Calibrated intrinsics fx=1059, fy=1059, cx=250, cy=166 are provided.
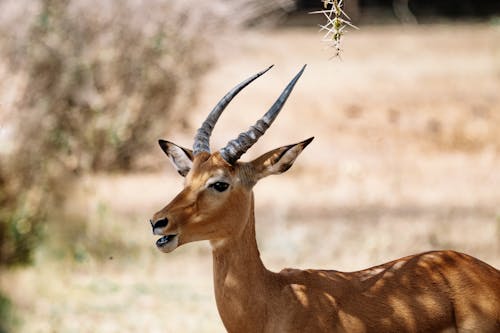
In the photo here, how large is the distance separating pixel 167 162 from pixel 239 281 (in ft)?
28.5

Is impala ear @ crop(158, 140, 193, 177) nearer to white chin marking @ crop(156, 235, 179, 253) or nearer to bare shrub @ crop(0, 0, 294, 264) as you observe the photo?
white chin marking @ crop(156, 235, 179, 253)

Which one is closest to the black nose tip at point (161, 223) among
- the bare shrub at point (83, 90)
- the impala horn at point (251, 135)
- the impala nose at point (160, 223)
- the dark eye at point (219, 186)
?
the impala nose at point (160, 223)

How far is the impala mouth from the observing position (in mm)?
5500

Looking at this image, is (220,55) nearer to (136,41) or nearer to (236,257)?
(136,41)

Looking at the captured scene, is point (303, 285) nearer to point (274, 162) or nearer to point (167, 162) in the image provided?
point (274, 162)

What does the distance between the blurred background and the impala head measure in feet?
9.31

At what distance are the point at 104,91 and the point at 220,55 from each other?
5.43 ft

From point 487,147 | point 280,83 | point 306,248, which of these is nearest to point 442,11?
point 280,83

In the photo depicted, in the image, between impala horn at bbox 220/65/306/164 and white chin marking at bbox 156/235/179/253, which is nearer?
white chin marking at bbox 156/235/179/253

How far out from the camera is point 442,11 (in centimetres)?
2878

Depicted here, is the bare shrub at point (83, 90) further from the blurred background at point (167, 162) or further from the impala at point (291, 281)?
the impala at point (291, 281)

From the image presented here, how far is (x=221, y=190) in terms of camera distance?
5754mm

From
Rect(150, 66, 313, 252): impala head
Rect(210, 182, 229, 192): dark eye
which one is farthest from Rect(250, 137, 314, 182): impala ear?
Rect(210, 182, 229, 192): dark eye

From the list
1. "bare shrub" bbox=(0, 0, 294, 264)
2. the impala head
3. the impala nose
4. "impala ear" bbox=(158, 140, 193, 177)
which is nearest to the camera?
the impala nose
